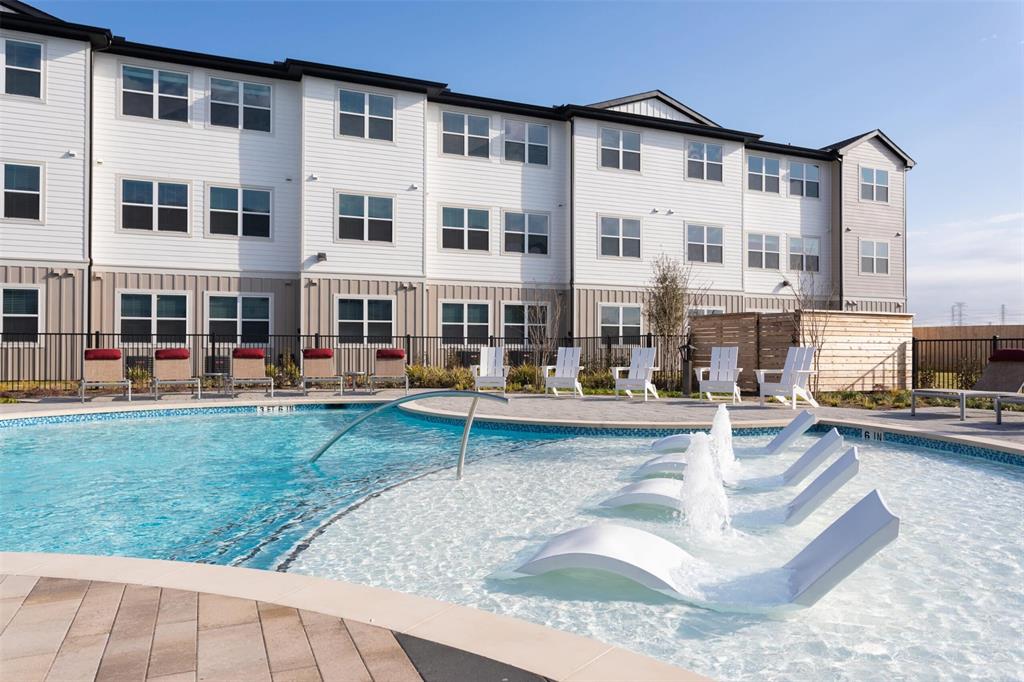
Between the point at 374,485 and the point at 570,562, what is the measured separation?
3.47 metres

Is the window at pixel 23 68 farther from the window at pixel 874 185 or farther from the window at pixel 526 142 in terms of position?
the window at pixel 874 185

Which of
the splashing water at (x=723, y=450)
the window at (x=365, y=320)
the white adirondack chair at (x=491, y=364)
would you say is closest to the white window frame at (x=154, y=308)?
the window at (x=365, y=320)

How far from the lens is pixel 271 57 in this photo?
17.2 meters

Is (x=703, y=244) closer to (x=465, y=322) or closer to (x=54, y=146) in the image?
(x=465, y=322)

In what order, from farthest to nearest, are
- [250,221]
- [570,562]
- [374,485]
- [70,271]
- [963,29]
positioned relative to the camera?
[250,221]
[70,271]
[963,29]
[374,485]
[570,562]

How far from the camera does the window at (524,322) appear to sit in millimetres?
19359

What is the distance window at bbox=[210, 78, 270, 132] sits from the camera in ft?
54.8

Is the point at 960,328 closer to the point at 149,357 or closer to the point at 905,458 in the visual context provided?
the point at 905,458

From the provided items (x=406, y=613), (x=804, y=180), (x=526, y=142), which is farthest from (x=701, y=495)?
(x=804, y=180)

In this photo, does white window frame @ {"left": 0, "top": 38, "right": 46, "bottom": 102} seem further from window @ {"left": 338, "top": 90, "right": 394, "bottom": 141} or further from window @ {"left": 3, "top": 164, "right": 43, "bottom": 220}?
window @ {"left": 338, "top": 90, "right": 394, "bottom": 141}

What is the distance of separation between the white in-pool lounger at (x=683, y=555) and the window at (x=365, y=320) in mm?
14173

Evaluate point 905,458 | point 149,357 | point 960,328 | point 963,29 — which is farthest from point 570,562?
point 960,328

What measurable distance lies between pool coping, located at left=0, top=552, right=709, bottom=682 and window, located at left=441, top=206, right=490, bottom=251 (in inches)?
638

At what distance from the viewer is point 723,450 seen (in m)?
7.48
